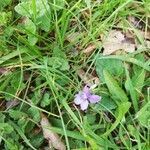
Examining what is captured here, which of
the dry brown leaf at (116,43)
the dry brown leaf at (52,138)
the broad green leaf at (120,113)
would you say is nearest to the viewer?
the broad green leaf at (120,113)

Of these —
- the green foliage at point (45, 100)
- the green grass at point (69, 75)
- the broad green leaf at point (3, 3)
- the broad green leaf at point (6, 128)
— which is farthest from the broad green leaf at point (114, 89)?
the broad green leaf at point (3, 3)

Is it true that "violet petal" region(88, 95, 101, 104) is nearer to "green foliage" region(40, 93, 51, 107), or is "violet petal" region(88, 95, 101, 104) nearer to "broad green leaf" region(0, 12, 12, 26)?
"green foliage" region(40, 93, 51, 107)

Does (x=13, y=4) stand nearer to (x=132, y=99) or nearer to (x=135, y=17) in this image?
(x=135, y=17)

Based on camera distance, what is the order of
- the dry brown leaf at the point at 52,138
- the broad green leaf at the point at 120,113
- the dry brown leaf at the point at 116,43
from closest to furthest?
the broad green leaf at the point at 120,113 → the dry brown leaf at the point at 52,138 → the dry brown leaf at the point at 116,43

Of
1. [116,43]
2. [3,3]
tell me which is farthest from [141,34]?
[3,3]

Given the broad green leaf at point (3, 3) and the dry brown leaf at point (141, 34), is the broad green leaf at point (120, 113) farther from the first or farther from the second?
the broad green leaf at point (3, 3)

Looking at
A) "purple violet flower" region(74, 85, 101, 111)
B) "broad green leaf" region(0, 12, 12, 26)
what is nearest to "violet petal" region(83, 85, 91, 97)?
"purple violet flower" region(74, 85, 101, 111)

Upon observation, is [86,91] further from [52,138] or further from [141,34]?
[141,34]
